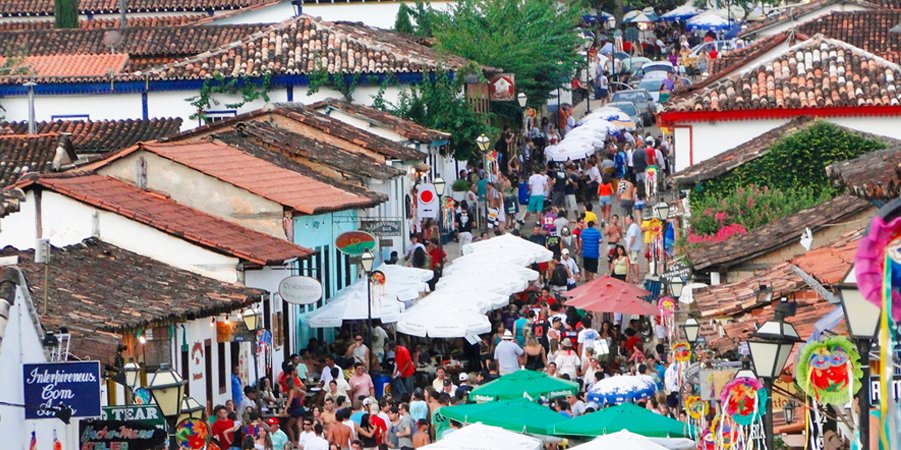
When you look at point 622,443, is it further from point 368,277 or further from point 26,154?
point 26,154

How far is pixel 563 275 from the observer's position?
40.7 metres

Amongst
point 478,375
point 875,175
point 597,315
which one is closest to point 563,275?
point 597,315

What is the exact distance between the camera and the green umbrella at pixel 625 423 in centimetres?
2417

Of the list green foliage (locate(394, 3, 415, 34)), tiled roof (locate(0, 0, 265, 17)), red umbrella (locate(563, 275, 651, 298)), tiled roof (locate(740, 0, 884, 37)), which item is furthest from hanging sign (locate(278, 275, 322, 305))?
tiled roof (locate(0, 0, 265, 17))

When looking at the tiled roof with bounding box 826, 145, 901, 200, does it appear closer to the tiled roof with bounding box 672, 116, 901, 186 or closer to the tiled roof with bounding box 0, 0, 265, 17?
the tiled roof with bounding box 672, 116, 901, 186

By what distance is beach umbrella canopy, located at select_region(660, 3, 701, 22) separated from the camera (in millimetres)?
86625

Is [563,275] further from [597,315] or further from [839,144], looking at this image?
[839,144]

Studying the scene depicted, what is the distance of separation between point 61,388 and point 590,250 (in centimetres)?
2404

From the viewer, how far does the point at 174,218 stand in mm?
32531

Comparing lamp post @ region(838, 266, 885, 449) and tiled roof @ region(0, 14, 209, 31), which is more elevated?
tiled roof @ region(0, 14, 209, 31)

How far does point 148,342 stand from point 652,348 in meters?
10.6

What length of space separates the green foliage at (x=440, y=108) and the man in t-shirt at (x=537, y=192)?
8.40 feet

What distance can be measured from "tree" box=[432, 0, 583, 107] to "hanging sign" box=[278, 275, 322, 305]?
79.7ft

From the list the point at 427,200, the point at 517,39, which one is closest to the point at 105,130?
the point at 427,200
